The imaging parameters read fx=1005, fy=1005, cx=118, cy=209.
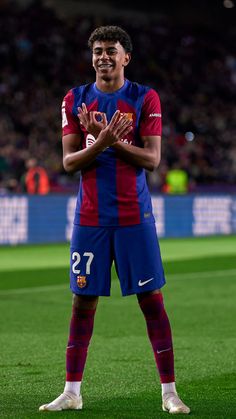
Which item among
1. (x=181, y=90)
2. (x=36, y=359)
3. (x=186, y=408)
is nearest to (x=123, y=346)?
(x=36, y=359)

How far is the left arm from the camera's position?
5.73 m

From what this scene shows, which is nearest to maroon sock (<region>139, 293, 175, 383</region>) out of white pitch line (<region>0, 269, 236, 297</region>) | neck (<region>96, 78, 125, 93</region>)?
neck (<region>96, 78, 125, 93</region>)

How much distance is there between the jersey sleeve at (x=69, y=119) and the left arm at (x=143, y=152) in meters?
0.33

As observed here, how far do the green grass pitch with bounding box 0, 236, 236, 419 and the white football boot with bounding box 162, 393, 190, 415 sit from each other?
0.05 m

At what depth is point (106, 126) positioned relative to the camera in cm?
567

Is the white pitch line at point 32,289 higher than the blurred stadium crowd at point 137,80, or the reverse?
the blurred stadium crowd at point 137,80

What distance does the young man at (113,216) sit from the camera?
586 centimetres

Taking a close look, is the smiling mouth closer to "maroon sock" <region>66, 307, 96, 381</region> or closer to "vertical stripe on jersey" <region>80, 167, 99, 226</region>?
"vertical stripe on jersey" <region>80, 167, 99, 226</region>

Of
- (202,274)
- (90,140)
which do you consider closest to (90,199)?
(90,140)

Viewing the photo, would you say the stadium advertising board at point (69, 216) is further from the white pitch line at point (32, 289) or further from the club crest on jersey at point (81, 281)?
the club crest on jersey at point (81, 281)

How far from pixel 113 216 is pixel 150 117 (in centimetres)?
62

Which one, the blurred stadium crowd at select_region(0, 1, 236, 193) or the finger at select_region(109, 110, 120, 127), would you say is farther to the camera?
the blurred stadium crowd at select_region(0, 1, 236, 193)

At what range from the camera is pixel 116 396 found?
6.51 metres

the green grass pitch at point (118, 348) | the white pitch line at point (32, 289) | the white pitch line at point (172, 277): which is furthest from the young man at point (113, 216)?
the white pitch line at point (32, 289)
